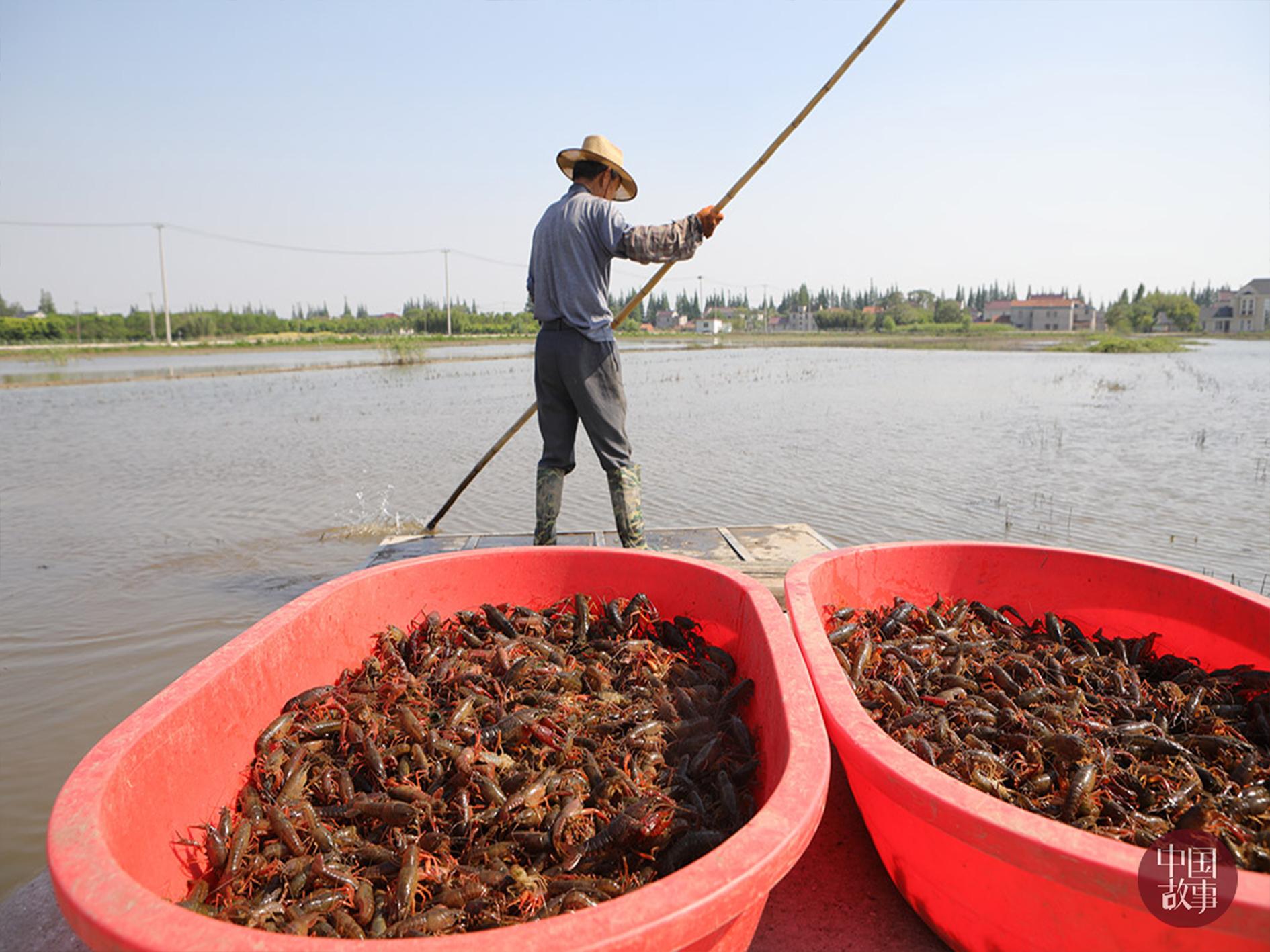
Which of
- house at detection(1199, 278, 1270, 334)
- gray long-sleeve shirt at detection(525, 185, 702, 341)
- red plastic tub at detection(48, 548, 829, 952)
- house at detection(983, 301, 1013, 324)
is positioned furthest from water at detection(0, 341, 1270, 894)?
house at detection(983, 301, 1013, 324)

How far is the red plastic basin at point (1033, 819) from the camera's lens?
1312mm

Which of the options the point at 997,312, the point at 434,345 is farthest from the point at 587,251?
the point at 997,312

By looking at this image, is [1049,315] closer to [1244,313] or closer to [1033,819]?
[1244,313]

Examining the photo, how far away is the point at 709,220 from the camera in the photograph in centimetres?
421

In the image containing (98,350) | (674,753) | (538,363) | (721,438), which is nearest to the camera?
(674,753)

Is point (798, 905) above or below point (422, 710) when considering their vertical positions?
below

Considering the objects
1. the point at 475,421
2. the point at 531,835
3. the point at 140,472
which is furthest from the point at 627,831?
the point at 475,421

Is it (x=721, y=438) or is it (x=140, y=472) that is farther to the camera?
(x=721, y=438)

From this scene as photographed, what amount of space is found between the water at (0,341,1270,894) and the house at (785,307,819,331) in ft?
384

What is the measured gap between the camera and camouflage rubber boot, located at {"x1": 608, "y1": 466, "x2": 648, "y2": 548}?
14.8 ft

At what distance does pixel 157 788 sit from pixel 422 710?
899 mm

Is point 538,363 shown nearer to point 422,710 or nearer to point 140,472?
point 422,710

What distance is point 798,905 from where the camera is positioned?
196 centimetres

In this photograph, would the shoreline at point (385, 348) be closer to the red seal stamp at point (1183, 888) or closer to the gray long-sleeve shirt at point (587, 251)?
the gray long-sleeve shirt at point (587, 251)
